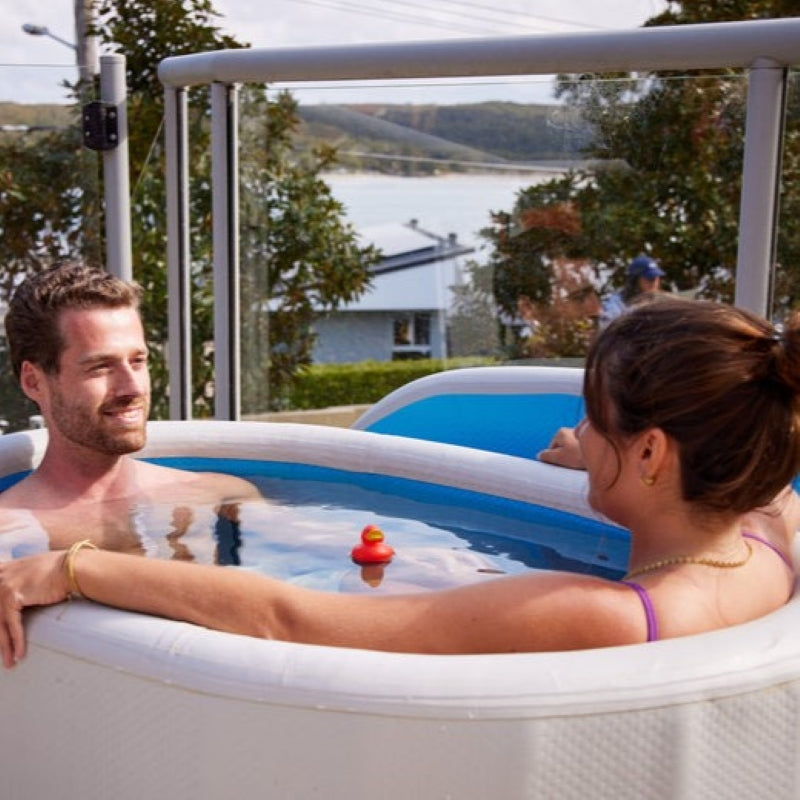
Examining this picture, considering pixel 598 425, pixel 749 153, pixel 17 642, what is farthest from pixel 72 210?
pixel 598 425

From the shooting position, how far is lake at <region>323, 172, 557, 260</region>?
426cm

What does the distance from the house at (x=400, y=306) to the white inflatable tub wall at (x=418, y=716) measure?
2861 mm

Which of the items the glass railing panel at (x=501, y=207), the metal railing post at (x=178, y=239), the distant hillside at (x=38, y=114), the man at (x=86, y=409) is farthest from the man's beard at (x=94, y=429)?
the distant hillside at (x=38, y=114)

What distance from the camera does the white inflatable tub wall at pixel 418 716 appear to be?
148 centimetres

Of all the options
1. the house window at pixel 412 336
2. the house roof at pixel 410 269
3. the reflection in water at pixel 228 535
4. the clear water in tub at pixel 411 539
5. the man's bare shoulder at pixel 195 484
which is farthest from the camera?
the house window at pixel 412 336

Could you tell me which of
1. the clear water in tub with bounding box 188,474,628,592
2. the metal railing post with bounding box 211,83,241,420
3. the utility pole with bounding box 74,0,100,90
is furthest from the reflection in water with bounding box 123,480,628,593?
the utility pole with bounding box 74,0,100,90

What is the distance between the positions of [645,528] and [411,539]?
1317mm

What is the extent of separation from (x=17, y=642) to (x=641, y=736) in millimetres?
852

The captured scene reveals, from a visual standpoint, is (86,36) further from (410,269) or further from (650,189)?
(650,189)

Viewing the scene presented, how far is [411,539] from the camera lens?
2.91m

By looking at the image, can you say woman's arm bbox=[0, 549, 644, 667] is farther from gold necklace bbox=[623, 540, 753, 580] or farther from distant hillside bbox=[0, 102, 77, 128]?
distant hillside bbox=[0, 102, 77, 128]

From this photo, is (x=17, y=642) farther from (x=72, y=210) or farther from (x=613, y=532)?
(x=72, y=210)

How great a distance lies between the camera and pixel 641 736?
4.94 ft

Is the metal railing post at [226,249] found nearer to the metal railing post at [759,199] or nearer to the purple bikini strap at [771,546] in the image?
the metal railing post at [759,199]
